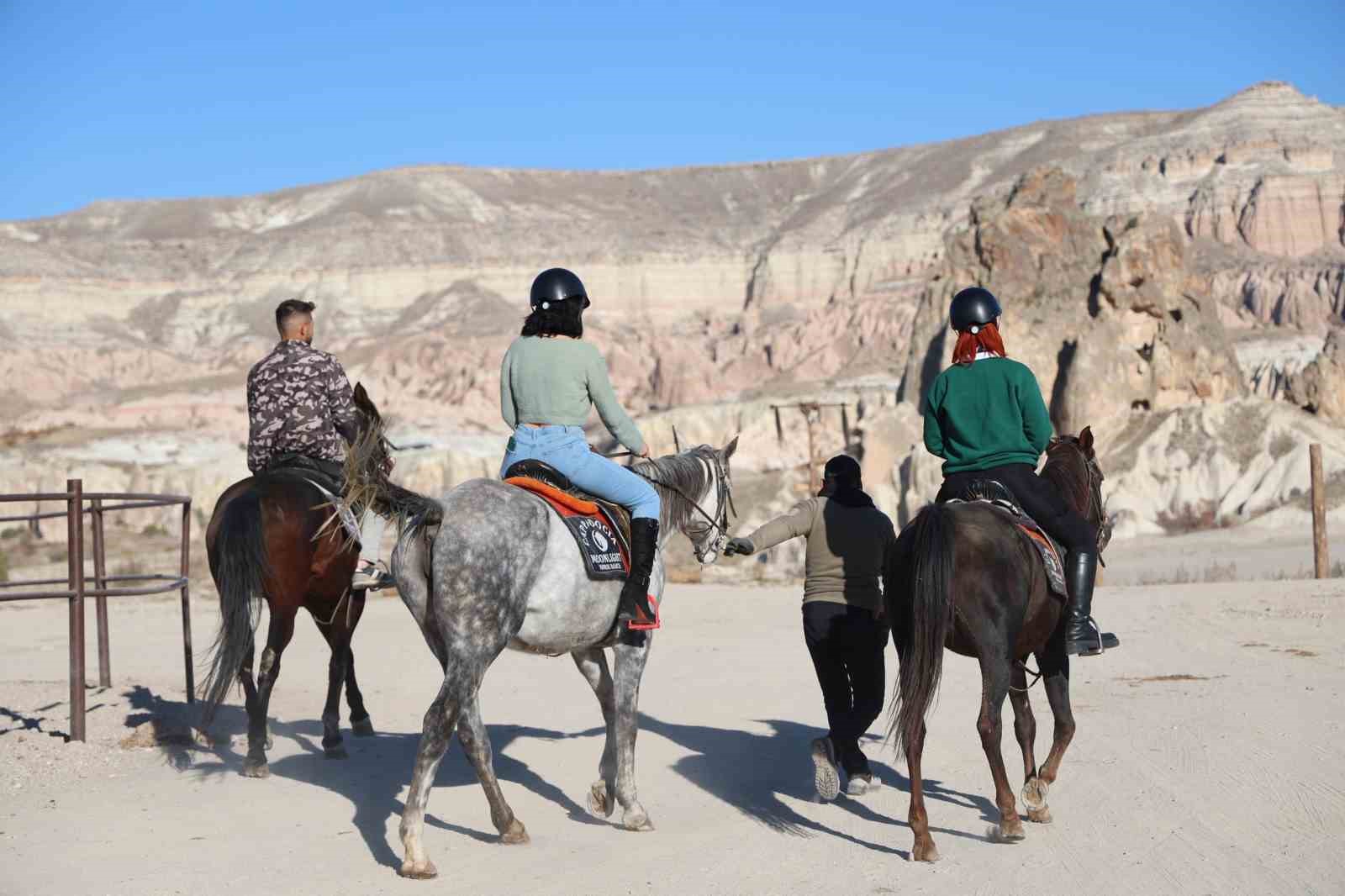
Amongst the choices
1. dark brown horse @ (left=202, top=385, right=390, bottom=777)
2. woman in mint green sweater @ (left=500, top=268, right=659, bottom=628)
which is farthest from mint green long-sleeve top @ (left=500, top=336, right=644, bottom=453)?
dark brown horse @ (left=202, top=385, right=390, bottom=777)

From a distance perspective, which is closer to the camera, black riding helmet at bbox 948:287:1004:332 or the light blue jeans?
the light blue jeans

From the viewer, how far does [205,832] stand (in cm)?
851

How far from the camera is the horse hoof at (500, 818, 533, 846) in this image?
8094mm

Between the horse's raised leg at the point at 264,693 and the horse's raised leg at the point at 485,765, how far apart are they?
2670mm

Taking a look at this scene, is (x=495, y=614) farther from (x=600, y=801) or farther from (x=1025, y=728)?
(x=1025, y=728)

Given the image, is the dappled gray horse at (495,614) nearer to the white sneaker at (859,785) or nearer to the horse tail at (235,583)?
the white sneaker at (859,785)

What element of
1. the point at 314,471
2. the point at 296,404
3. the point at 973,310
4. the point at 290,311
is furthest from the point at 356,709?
the point at 973,310

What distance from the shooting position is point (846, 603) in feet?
30.1

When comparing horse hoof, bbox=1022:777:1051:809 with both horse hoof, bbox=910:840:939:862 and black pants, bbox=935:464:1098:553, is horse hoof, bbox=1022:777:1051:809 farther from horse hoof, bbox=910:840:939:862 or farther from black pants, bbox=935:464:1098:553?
black pants, bbox=935:464:1098:553

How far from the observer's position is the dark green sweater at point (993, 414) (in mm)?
8453

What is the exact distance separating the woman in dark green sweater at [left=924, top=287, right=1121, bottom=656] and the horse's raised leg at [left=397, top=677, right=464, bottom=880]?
310cm

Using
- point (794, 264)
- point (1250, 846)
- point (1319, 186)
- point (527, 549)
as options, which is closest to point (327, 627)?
point (527, 549)

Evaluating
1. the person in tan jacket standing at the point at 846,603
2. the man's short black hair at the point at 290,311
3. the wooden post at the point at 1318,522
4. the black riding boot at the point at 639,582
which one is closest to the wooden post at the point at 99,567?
the man's short black hair at the point at 290,311

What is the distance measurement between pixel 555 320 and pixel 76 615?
4846mm
